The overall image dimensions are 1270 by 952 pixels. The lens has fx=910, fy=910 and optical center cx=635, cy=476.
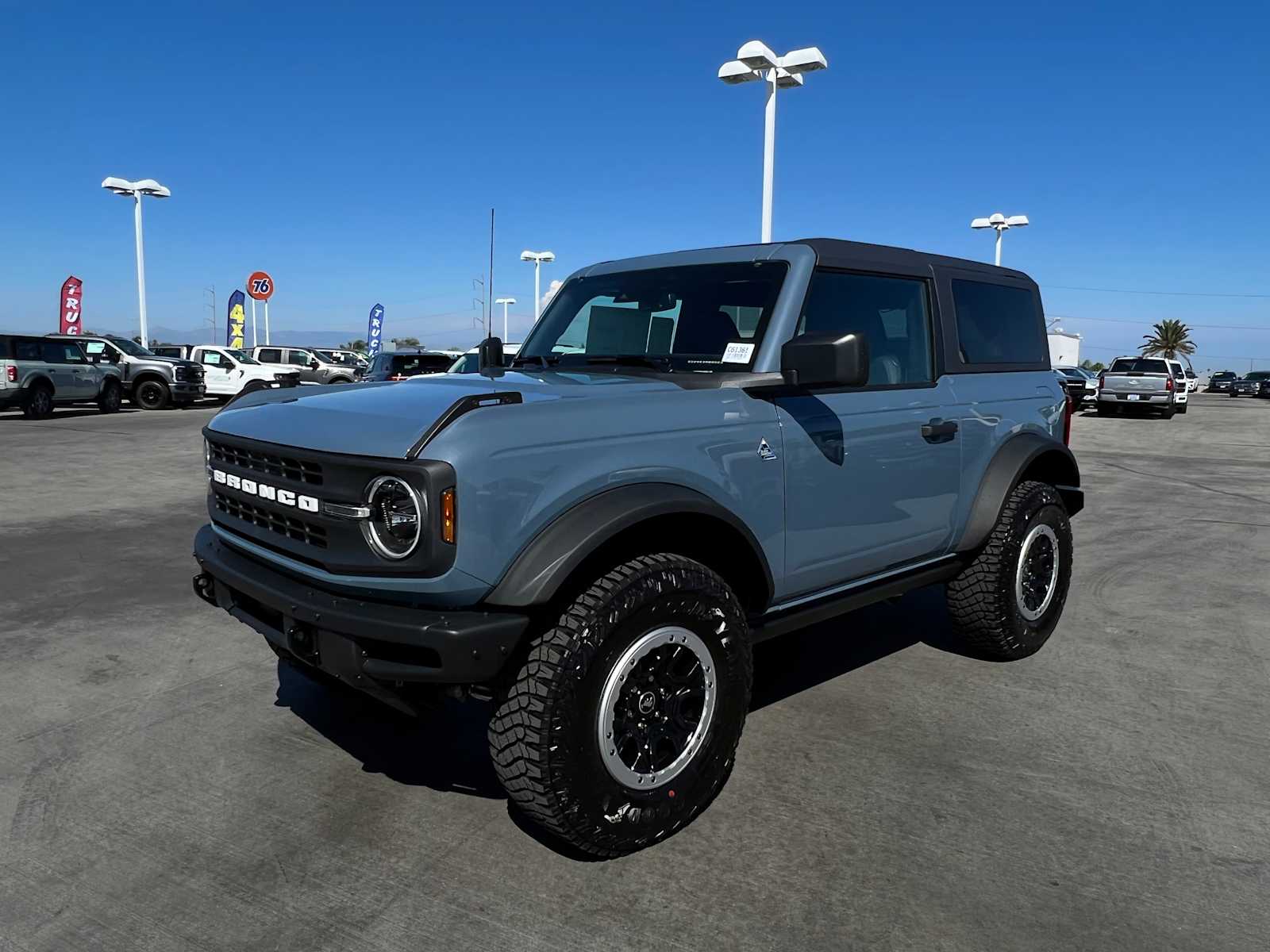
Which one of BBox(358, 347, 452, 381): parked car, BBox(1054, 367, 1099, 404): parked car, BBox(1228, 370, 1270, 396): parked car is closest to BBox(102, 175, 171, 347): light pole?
BBox(358, 347, 452, 381): parked car

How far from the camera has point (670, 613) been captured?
2830mm

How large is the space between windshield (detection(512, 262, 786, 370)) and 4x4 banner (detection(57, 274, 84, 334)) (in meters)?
38.4

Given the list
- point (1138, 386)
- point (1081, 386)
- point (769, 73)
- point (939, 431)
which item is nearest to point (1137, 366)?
point (1138, 386)

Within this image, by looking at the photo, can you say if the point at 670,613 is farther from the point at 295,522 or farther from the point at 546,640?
the point at 295,522

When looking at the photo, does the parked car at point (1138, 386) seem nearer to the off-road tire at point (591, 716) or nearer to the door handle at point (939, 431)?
the door handle at point (939, 431)

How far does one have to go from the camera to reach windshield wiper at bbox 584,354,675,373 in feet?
11.8

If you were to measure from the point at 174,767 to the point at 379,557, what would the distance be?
5.14 feet

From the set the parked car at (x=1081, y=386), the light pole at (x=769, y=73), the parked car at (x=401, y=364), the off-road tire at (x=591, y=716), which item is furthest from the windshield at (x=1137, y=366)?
the off-road tire at (x=591, y=716)

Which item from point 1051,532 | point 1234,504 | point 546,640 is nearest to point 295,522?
point 546,640

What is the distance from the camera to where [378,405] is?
2898 millimetres

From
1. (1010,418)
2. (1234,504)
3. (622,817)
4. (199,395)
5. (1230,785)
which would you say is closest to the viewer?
(622,817)

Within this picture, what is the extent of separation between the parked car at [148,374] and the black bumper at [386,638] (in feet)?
75.4

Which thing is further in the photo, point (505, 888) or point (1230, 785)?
point (1230, 785)

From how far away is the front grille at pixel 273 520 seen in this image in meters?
2.81
